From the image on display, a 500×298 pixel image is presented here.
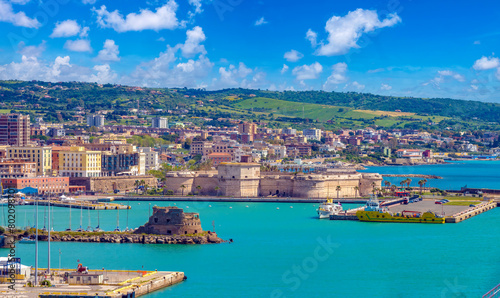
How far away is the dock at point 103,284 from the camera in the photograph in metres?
23.0

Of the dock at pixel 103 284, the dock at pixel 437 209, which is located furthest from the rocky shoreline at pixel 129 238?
the dock at pixel 437 209

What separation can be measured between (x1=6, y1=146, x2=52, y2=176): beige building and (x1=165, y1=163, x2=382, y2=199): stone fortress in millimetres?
10354

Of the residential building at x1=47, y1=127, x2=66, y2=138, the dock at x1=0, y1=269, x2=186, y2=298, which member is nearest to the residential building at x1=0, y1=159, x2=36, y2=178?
the dock at x1=0, y1=269, x2=186, y2=298

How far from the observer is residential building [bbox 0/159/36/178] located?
56.8 m

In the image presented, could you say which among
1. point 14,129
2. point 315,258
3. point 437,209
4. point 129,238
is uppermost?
point 14,129

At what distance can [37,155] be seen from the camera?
2474 inches

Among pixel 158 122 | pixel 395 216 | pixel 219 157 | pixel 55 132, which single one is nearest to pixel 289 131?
pixel 158 122

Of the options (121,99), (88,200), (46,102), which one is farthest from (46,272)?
(121,99)

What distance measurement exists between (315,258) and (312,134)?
11426 cm

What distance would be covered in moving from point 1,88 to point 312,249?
131m

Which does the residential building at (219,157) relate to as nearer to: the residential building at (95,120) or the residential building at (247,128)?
the residential building at (247,128)

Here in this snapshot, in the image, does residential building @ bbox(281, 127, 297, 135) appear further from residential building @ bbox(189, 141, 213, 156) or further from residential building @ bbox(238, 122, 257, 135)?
residential building @ bbox(189, 141, 213, 156)

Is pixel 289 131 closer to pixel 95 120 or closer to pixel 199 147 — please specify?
pixel 95 120

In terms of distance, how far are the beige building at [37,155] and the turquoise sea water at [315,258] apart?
19.3 m
